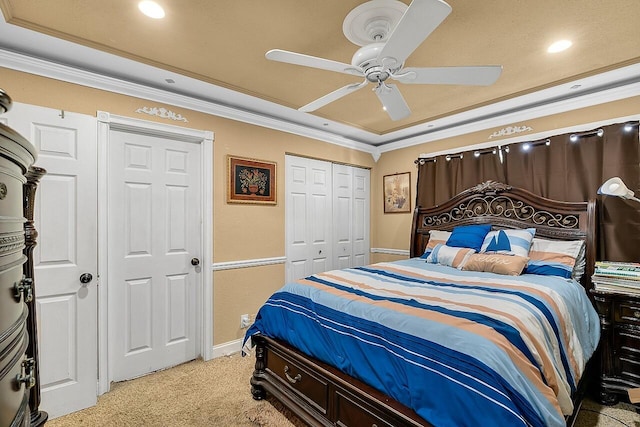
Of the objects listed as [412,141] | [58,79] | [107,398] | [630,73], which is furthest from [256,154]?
[630,73]

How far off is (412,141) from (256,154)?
2.24 meters

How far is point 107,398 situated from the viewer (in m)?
2.32

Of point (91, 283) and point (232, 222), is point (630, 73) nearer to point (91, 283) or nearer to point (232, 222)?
point (232, 222)

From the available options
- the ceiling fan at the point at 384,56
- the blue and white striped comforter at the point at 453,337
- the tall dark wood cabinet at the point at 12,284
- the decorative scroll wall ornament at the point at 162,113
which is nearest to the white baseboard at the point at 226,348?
the blue and white striped comforter at the point at 453,337

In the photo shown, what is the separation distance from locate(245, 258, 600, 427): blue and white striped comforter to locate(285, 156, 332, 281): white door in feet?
4.75

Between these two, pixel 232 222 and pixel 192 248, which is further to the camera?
pixel 232 222

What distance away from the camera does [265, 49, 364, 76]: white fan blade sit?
161 cm

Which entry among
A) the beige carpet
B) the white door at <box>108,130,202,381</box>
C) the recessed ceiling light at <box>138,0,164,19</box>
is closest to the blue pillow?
the beige carpet

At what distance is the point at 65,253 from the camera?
7.23 feet

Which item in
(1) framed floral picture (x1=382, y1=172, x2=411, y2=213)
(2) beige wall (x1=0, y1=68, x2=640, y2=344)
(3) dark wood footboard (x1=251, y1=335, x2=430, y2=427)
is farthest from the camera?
(1) framed floral picture (x1=382, y1=172, x2=411, y2=213)

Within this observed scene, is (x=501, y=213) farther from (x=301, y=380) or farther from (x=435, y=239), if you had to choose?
(x=301, y=380)

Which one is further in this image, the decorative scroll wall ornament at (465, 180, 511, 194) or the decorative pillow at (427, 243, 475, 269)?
the decorative scroll wall ornament at (465, 180, 511, 194)

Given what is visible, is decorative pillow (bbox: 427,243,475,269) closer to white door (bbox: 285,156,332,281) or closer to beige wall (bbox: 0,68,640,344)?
beige wall (bbox: 0,68,640,344)

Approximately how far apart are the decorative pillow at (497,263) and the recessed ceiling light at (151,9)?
3012 millimetres
